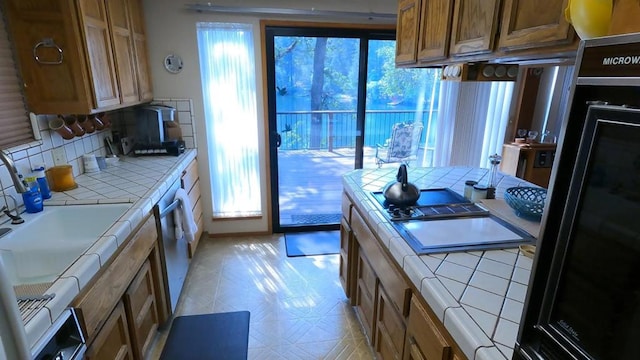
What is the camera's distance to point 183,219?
242cm

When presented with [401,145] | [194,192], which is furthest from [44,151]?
[401,145]

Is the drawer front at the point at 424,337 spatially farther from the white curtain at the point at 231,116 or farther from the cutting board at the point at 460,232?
the white curtain at the point at 231,116

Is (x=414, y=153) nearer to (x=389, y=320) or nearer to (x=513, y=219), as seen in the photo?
(x=513, y=219)

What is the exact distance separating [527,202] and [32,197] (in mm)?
2299

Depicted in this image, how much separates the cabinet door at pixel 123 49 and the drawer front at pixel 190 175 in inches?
25.7

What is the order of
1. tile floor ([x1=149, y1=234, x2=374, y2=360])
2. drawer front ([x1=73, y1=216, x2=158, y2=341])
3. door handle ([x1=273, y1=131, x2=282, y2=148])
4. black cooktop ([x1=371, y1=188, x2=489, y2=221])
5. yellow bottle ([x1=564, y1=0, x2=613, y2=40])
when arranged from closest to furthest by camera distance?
1. yellow bottle ([x1=564, y1=0, x2=613, y2=40])
2. drawer front ([x1=73, y1=216, x2=158, y2=341])
3. black cooktop ([x1=371, y1=188, x2=489, y2=221])
4. tile floor ([x1=149, y1=234, x2=374, y2=360])
5. door handle ([x1=273, y1=131, x2=282, y2=148])

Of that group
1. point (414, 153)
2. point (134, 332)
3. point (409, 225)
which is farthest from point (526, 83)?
point (134, 332)

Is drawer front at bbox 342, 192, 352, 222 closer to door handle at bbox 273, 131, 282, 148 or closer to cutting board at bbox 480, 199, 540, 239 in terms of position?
cutting board at bbox 480, 199, 540, 239

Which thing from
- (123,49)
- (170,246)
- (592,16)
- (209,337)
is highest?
(123,49)

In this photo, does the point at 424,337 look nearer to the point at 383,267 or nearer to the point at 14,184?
the point at 383,267

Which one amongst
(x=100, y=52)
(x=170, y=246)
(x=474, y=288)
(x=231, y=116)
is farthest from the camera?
(x=231, y=116)

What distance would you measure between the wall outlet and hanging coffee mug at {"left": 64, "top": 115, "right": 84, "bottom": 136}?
0.43ft

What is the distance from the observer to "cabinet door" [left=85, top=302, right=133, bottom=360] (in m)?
1.28

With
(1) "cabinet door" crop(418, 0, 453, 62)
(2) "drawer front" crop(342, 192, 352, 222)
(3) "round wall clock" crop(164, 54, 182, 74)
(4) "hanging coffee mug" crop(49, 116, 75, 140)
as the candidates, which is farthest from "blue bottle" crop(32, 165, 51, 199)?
(1) "cabinet door" crop(418, 0, 453, 62)
